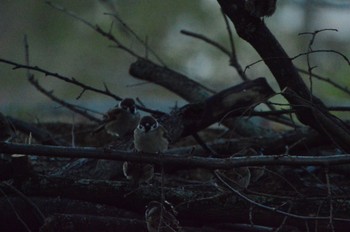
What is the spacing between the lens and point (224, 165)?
4.31 meters

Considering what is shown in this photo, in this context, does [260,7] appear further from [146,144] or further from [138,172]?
[138,172]

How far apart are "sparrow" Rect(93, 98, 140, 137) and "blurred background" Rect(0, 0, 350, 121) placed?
9.56m

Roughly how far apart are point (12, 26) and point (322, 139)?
12.4m

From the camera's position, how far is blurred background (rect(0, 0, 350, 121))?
16562 mm


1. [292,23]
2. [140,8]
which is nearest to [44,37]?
[140,8]

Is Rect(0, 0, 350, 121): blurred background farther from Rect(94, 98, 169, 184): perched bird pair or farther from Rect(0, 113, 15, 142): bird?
Rect(0, 113, 15, 142): bird

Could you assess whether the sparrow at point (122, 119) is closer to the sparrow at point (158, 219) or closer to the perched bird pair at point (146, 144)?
the perched bird pair at point (146, 144)

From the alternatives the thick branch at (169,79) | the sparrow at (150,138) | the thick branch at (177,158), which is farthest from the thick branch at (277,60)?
the thick branch at (169,79)

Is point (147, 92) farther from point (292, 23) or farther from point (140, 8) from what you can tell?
point (292, 23)

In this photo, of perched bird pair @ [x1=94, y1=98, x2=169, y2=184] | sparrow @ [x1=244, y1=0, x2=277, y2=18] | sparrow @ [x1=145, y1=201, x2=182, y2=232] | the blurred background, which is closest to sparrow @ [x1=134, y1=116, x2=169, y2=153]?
perched bird pair @ [x1=94, y1=98, x2=169, y2=184]

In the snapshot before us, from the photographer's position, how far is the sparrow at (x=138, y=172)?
17.0 feet

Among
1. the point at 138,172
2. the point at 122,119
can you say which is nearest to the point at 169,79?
the point at 122,119

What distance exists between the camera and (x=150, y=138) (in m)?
5.24

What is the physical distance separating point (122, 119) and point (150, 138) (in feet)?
3.19
